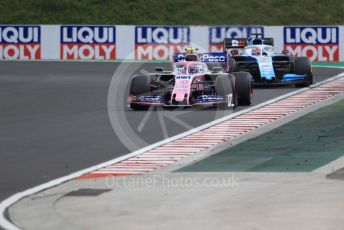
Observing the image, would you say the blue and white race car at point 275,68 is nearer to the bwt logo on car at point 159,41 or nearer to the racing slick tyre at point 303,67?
the racing slick tyre at point 303,67

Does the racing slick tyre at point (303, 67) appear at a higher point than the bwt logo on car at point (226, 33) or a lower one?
lower

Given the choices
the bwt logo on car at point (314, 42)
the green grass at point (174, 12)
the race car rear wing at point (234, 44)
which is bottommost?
the race car rear wing at point (234, 44)

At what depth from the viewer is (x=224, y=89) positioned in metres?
26.4

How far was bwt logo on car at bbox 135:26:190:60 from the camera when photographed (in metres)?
50.0

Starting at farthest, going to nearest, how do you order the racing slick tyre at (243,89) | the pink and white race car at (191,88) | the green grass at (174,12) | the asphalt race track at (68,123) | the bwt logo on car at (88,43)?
1. the green grass at (174,12)
2. the bwt logo on car at (88,43)
3. the racing slick tyre at (243,89)
4. the pink and white race car at (191,88)
5. the asphalt race track at (68,123)

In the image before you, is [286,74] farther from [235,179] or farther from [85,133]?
[235,179]

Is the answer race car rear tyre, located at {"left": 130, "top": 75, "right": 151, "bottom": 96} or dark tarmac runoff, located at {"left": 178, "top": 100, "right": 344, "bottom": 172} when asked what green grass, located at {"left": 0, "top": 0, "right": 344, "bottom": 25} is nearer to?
race car rear tyre, located at {"left": 130, "top": 75, "right": 151, "bottom": 96}

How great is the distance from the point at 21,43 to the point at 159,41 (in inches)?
262

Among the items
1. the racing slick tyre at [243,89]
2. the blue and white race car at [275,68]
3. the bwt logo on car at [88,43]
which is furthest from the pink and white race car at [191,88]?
the bwt logo on car at [88,43]

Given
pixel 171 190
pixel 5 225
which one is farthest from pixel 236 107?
pixel 5 225

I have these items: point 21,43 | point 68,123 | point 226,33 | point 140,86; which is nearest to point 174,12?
point 226,33

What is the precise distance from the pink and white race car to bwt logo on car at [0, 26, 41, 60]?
23978mm

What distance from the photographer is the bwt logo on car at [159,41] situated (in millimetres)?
50031

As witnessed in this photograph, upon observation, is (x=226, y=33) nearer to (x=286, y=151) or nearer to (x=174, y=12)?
(x=174, y=12)
